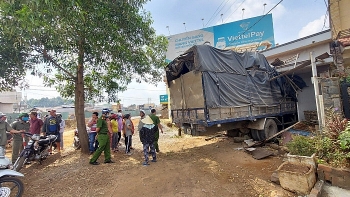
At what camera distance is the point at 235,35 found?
1909cm

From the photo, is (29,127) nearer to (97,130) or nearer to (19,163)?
(19,163)

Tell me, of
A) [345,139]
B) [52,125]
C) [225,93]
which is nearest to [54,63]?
[52,125]

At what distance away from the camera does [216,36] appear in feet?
65.5

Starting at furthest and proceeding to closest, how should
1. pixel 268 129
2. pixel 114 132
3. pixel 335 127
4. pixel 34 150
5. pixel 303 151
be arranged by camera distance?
pixel 268 129 < pixel 114 132 < pixel 34 150 < pixel 303 151 < pixel 335 127

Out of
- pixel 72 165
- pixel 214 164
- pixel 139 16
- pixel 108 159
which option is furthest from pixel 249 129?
pixel 72 165

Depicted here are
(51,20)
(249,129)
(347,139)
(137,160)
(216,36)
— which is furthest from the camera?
(216,36)

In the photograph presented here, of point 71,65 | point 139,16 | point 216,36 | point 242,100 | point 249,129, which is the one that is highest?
point 216,36

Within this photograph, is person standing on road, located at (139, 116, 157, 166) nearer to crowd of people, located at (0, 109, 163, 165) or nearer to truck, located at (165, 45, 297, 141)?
crowd of people, located at (0, 109, 163, 165)

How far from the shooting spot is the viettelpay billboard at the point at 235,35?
18.1m

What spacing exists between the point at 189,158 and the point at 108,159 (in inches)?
93.7

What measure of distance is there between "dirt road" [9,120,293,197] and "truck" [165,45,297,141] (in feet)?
3.70

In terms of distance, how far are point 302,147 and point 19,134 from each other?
25.1ft

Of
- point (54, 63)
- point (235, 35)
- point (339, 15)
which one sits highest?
point (235, 35)

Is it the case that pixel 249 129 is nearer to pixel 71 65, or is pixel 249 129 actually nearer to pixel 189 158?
pixel 189 158
